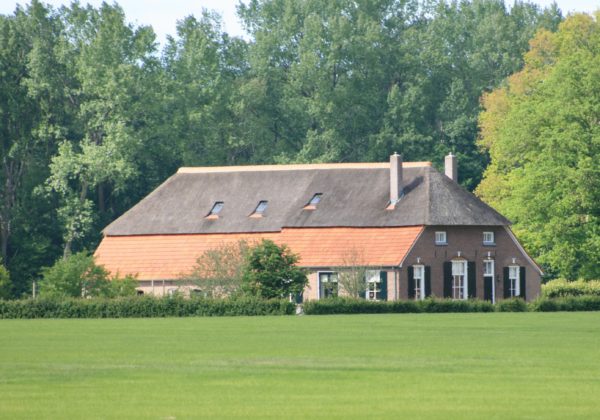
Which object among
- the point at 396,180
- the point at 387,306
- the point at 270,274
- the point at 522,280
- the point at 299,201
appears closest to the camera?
the point at 387,306

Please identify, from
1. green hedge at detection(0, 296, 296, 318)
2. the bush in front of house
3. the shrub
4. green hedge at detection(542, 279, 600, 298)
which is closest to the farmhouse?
green hedge at detection(542, 279, 600, 298)

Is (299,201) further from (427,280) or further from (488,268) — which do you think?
(488,268)

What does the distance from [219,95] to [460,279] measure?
30857 millimetres

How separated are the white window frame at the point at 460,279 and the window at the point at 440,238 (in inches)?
43.2

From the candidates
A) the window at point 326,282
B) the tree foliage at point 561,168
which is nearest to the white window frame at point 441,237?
the tree foliage at point 561,168

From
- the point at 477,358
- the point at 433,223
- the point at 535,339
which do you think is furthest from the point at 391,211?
the point at 477,358

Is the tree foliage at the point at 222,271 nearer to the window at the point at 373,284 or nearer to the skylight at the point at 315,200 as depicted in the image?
the window at the point at 373,284

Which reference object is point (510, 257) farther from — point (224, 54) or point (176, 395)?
point (176, 395)


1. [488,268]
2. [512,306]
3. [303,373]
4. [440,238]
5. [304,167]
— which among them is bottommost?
[303,373]

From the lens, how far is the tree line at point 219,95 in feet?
306

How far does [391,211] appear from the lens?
259ft

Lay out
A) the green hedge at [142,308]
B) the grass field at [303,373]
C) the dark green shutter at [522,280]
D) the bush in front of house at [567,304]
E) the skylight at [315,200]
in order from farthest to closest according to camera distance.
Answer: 1. the skylight at [315,200]
2. the dark green shutter at [522,280]
3. the bush in front of house at [567,304]
4. the green hedge at [142,308]
5. the grass field at [303,373]

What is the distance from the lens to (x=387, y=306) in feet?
212

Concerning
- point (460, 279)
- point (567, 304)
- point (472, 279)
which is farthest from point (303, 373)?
point (472, 279)
